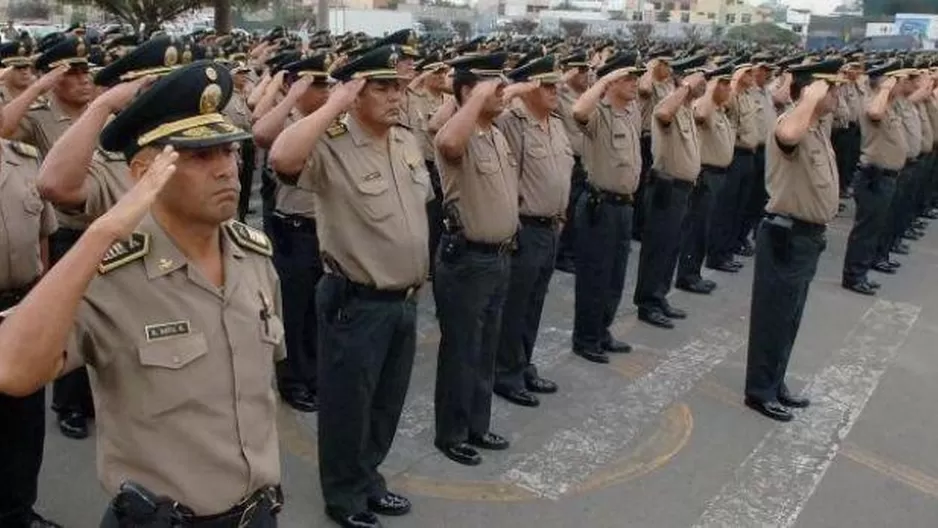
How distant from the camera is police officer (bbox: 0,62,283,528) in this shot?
2.01 m

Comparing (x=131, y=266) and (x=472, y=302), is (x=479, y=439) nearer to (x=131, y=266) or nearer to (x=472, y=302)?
(x=472, y=302)

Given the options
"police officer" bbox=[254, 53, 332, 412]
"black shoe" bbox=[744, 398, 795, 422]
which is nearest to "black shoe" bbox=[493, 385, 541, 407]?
"police officer" bbox=[254, 53, 332, 412]

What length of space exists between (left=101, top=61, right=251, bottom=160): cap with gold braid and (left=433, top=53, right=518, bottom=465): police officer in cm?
191

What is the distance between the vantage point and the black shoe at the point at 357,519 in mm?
3549

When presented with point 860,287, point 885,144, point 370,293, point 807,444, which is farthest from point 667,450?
point 885,144

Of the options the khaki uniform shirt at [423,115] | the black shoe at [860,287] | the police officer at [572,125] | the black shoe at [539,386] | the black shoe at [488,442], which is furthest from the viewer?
the black shoe at [860,287]

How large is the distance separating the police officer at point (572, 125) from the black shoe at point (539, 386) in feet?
5.04

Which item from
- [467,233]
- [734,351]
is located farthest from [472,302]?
[734,351]

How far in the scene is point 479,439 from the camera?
439 cm

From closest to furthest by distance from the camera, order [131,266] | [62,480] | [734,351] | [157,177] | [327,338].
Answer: [157,177], [131,266], [327,338], [62,480], [734,351]

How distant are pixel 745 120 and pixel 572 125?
1828 millimetres

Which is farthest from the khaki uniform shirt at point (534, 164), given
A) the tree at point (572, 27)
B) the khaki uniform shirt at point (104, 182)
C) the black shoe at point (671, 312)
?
the tree at point (572, 27)

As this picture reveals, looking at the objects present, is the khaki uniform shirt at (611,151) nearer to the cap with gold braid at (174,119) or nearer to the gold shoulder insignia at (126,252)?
the cap with gold braid at (174,119)

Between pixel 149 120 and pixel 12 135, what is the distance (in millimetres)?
2574
